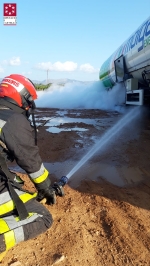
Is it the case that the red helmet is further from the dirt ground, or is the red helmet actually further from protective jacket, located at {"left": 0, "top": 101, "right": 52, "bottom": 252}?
the dirt ground

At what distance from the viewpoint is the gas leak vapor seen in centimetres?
1480

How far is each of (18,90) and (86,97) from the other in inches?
681

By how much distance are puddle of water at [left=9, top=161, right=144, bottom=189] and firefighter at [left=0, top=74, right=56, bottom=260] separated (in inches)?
51.8

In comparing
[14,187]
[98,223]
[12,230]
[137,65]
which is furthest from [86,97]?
[12,230]

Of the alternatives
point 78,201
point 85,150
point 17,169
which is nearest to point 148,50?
point 85,150

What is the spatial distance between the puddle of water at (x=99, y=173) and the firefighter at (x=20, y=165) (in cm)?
132

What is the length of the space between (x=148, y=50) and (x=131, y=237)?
6.95 meters

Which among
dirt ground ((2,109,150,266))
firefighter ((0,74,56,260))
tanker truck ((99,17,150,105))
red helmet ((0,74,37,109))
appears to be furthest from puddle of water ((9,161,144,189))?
tanker truck ((99,17,150,105))

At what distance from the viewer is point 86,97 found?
19516 millimetres

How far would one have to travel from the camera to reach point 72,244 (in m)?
2.40

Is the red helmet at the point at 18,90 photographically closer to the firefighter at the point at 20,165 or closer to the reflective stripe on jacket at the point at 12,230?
the firefighter at the point at 20,165

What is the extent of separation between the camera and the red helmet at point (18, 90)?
7.93 ft

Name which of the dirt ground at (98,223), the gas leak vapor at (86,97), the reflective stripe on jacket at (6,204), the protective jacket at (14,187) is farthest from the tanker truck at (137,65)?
the reflective stripe on jacket at (6,204)

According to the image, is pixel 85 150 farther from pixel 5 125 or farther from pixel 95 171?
pixel 5 125
